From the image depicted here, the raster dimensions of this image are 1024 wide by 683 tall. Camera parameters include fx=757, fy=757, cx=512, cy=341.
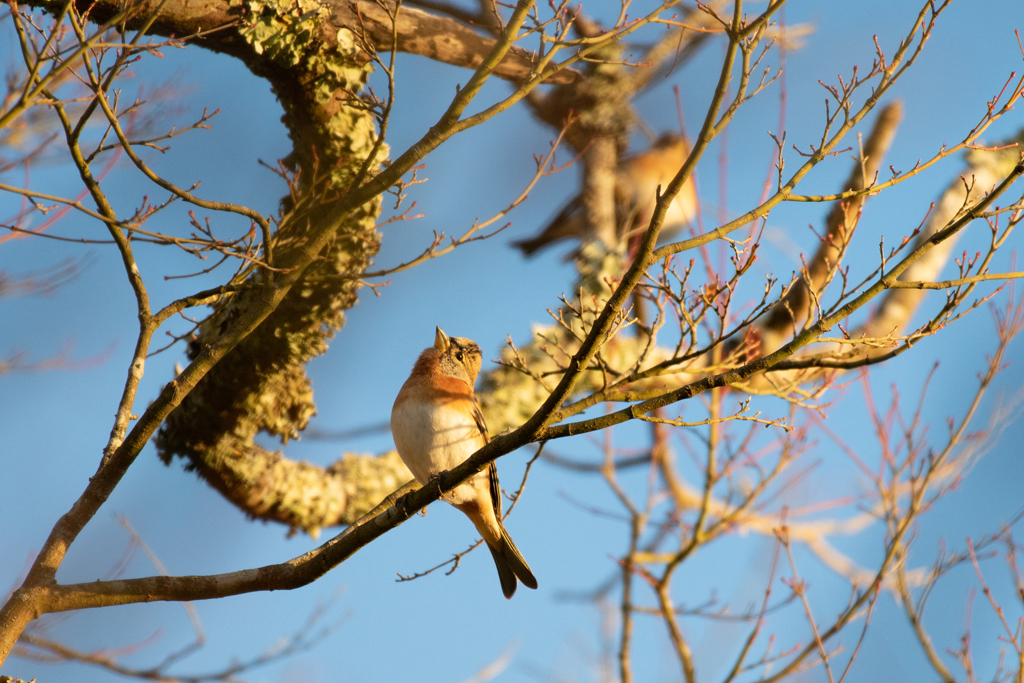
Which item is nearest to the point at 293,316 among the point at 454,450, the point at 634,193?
the point at 454,450

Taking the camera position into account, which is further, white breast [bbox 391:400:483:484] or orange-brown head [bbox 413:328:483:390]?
orange-brown head [bbox 413:328:483:390]

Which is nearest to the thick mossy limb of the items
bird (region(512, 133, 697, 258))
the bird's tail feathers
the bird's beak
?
the bird's beak

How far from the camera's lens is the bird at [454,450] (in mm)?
3568

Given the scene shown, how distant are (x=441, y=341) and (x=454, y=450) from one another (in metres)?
0.78

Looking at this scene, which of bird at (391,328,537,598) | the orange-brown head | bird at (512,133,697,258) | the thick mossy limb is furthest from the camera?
bird at (512,133,697,258)

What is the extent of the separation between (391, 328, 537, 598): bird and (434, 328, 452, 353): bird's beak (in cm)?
37

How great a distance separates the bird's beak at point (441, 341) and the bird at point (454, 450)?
0.37m

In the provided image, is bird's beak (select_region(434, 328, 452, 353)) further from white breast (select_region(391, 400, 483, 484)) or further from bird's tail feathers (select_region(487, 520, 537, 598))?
bird's tail feathers (select_region(487, 520, 537, 598))

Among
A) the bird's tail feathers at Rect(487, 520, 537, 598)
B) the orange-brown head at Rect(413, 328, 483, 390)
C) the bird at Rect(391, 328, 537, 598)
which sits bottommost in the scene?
the bird's tail feathers at Rect(487, 520, 537, 598)

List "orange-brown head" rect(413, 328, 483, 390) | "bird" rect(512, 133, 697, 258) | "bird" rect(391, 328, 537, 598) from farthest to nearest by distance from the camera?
"bird" rect(512, 133, 697, 258) → "orange-brown head" rect(413, 328, 483, 390) → "bird" rect(391, 328, 537, 598)

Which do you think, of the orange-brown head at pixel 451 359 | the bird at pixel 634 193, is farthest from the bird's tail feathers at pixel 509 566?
the bird at pixel 634 193

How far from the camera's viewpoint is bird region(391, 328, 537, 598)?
3.57 meters

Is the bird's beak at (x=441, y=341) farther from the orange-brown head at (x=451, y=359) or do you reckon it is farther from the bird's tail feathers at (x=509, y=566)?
the bird's tail feathers at (x=509, y=566)

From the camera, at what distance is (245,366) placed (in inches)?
168
